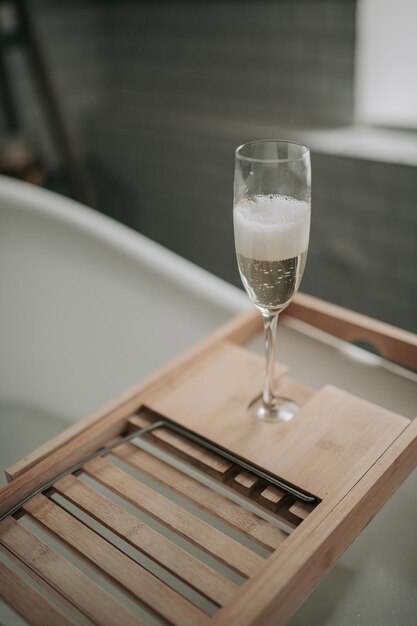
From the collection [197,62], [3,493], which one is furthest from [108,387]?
[197,62]

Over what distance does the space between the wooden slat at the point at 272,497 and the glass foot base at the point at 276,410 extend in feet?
0.35

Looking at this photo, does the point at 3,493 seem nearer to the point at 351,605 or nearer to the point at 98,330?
the point at 351,605

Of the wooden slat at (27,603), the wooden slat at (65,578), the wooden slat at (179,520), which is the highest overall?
the wooden slat at (179,520)

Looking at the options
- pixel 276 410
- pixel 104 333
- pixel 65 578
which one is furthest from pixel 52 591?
pixel 104 333

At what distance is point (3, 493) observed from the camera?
681 mm

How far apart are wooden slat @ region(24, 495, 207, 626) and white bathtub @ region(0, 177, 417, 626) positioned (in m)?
0.24

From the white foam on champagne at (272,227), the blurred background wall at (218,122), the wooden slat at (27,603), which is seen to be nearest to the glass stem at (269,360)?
the white foam on champagne at (272,227)

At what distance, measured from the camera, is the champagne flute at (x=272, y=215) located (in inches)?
26.7

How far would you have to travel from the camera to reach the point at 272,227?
0.68 m

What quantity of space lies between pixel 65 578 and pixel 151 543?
86 millimetres

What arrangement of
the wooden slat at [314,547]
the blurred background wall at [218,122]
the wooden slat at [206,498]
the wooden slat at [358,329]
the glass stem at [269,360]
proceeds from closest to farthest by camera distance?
1. the wooden slat at [314,547]
2. the wooden slat at [206,498]
3. the glass stem at [269,360]
4. the wooden slat at [358,329]
5. the blurred background wall at [218,122]

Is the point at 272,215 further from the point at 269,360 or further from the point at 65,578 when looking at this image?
the point at 65,578

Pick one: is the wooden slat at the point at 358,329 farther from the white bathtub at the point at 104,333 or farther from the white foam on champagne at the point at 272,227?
the white foam on champagne at the point at 272,227

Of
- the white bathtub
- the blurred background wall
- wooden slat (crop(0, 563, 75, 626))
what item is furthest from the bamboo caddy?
the blurred background wall
